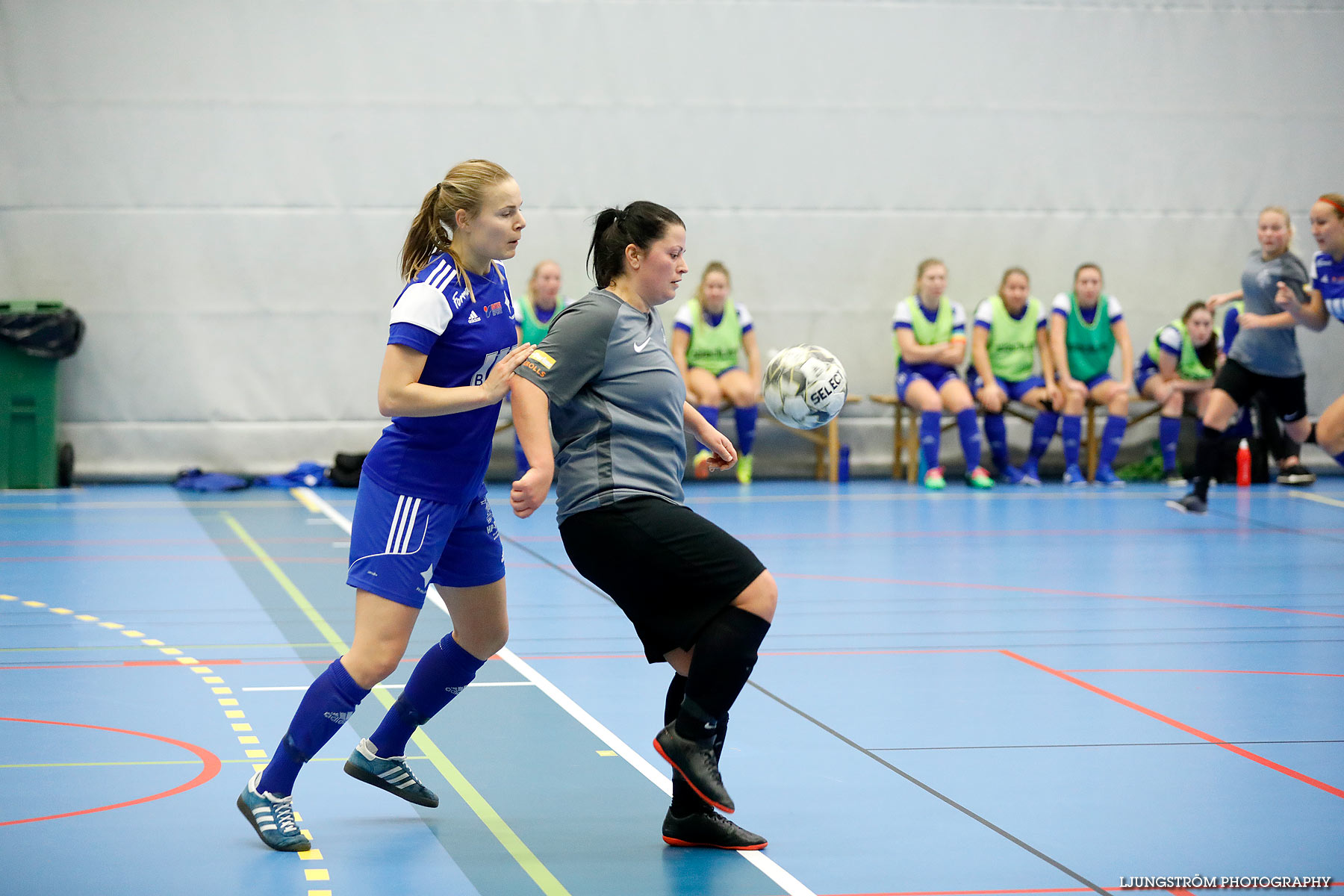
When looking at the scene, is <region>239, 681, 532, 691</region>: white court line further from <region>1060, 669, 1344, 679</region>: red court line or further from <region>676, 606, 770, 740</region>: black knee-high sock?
<region>1060, 669, 1344, 679</region>: red court line

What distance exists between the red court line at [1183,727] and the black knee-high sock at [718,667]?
1.87 meters

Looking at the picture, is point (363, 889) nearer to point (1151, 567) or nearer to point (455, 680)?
point (455, 680)

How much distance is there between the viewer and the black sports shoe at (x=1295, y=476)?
13.5 meters

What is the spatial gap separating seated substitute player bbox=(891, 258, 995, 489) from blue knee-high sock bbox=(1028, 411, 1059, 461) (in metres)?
0.57

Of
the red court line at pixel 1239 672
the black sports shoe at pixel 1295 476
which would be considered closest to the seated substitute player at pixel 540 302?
the black sports shoe at pixel 1295 476

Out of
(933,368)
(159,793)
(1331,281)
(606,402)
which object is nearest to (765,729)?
(606,402)

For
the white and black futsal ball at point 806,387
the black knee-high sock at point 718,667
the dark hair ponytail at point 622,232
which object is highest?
the dark hair ponytail at point 622,232

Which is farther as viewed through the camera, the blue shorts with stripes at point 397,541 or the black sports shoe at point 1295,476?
the black sports shoe at point 1295,476

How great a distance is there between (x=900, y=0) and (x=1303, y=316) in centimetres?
640

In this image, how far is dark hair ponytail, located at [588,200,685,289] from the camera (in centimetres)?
381

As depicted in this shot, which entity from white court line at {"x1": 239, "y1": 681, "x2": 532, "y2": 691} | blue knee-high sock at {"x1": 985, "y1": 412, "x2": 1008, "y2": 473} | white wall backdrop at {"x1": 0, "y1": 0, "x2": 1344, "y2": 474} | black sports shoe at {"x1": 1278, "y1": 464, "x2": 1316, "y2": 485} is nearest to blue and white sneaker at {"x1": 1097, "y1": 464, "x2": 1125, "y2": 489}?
blue knee-high sock at {"x1": 985, "y1": 412, "x2": 1008, "y2": 473}

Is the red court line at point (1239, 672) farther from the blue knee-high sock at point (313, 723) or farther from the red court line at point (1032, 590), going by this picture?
the blue knee-high sock at point (313, 723)

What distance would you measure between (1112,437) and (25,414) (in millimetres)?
9629

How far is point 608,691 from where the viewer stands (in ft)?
18.3
